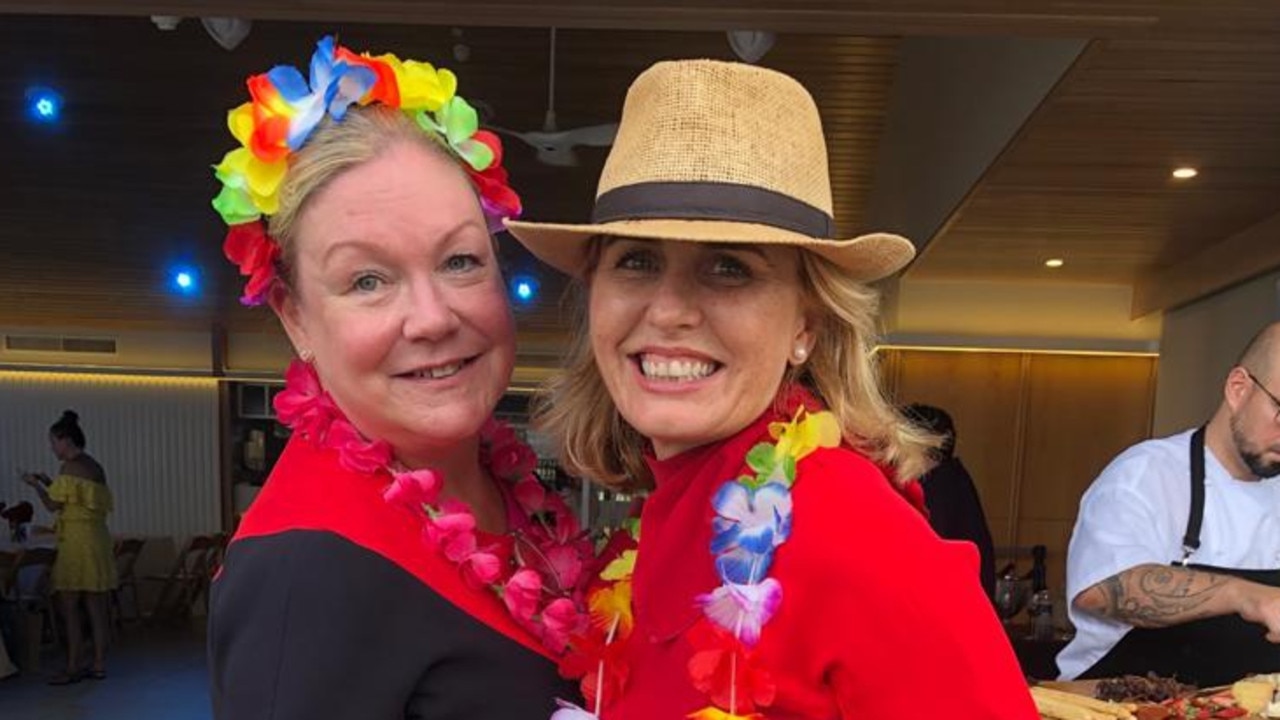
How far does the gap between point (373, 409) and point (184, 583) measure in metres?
8.65

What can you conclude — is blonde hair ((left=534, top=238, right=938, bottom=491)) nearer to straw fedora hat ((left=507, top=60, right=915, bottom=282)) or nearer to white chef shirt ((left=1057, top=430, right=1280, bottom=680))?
straw fedora hat ((left=507, top=60, right=915, bottom=282))

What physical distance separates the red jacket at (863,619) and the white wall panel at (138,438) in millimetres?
10193

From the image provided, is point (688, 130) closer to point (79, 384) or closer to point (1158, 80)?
point (1158, 80)

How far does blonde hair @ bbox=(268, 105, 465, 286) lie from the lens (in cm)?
112

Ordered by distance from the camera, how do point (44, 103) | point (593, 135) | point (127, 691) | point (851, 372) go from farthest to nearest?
point (127, 691)
point (44, 103)
point (593, 135)
point (851, 372)

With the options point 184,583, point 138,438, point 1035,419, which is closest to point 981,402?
point 1035,419

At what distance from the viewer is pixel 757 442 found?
1.04m

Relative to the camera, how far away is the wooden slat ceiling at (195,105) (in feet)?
→ 13.5

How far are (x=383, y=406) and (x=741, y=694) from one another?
0.59 m

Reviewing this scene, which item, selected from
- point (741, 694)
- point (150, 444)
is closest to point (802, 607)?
point (741, 694)

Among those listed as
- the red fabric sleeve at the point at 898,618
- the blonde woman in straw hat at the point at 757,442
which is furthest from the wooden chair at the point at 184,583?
the red fabric sleeve at the point at 898,618

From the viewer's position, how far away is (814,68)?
439 cm

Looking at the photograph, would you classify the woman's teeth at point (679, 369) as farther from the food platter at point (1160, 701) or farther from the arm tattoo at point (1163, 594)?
the arm tattoo at point (1163, 594)

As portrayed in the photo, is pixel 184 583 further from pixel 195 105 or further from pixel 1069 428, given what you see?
pixel 1069 428
